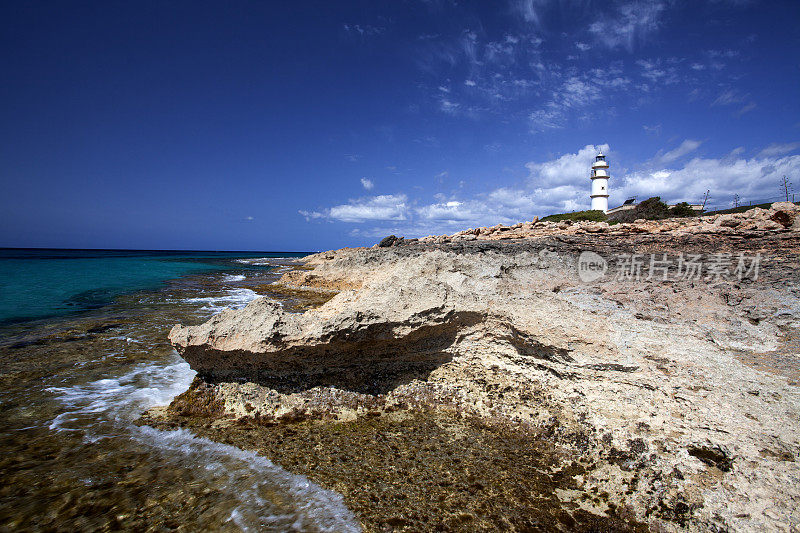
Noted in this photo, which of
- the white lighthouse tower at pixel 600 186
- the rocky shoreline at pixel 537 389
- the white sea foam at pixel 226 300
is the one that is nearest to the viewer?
the rocky shoreline at pixel 537 389

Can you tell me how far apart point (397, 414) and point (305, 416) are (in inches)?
46.7

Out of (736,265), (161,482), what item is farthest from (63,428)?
(736,265)

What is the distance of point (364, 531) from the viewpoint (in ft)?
8.96

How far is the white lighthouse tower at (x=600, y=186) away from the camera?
55312 millimetres

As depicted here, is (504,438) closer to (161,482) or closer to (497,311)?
(497,311)

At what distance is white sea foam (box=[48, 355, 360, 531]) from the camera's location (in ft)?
9.62

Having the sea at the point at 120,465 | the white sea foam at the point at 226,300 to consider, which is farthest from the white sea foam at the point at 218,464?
the white sea foam at the point at 226,300

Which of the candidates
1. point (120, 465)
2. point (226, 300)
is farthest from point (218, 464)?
point (226, 300)

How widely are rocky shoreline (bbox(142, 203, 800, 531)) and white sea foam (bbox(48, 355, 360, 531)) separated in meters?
0.17

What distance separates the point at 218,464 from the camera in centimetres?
359

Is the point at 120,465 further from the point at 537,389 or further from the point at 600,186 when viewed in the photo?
the point at 600,186

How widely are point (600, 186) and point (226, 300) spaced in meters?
59.6

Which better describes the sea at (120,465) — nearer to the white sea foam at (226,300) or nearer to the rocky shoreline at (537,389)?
the rocky shoreline at (537,389)

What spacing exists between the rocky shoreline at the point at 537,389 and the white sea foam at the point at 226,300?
954 cm
